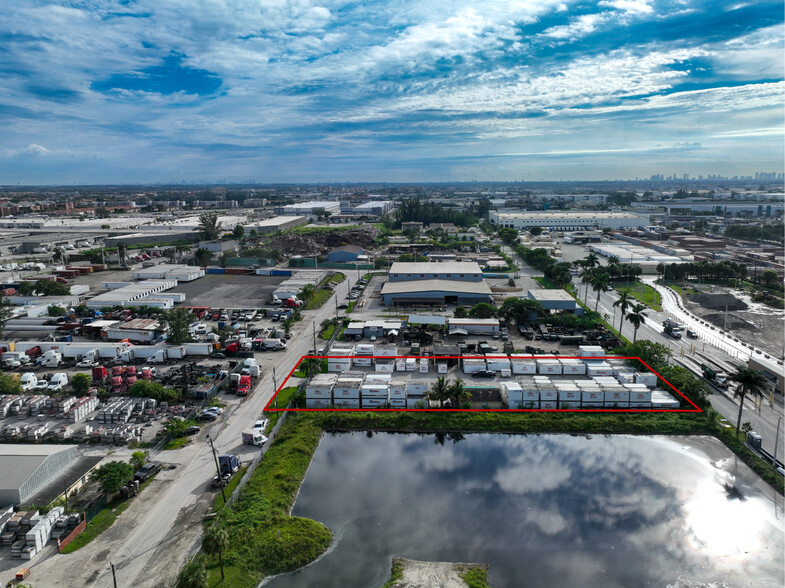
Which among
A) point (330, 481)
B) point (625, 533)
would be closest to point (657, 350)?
point (625, 533)

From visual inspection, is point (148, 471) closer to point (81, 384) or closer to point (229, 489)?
point (229, 489)

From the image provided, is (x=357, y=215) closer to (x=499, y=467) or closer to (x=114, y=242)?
(x=114, y=242)

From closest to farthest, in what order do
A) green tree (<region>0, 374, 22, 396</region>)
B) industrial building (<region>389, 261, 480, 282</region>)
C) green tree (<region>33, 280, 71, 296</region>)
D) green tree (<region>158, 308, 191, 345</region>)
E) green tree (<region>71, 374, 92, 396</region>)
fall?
1. green tree (<region>71, 374, 92, 396</region>)
2. green tree (<region>0, 374, 22, 396</region>)
3. green tree (<region>158, 308, 191, 345</region>)
4. green tree (<region>33, 280, 71, 296</region>)
5. industrial building (<region>389, 261, 480, 282</region>)

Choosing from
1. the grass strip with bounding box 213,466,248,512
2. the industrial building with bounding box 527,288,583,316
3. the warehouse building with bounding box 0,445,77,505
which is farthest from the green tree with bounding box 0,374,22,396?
the industrial building with bounding box 527,288,583,316

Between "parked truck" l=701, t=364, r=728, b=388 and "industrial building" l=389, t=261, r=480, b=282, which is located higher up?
"industrial building" l=389, t=261, r=480, b=282

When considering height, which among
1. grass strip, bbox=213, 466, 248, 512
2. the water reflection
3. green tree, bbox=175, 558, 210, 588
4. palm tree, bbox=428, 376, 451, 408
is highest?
palm tree, bbox=428, 376, 451, 408

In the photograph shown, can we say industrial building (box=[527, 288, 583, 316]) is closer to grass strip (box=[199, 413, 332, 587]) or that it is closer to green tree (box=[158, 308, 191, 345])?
grass strip (box=[199, 413, 332, 587])

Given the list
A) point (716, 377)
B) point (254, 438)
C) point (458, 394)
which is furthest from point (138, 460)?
point (716, 377)
